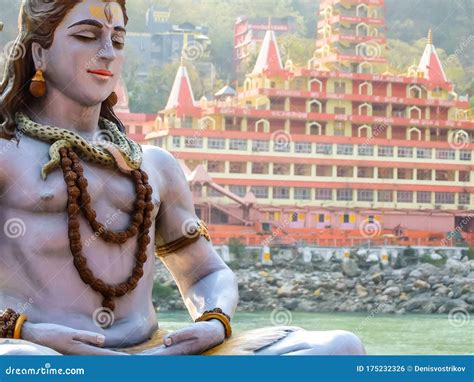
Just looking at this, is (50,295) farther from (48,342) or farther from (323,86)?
(323,86)

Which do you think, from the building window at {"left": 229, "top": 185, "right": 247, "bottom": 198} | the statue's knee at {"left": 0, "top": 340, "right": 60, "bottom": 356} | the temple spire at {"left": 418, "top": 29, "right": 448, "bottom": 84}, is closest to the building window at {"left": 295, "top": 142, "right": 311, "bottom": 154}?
the building window at {"left": 229, "top": 185, "right": 247, "bottom": 198}

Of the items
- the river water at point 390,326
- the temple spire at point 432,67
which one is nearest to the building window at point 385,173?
the temple spire at point 432,67

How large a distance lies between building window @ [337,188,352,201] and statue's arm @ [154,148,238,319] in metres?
22.2

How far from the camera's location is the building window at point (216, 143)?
23.4m

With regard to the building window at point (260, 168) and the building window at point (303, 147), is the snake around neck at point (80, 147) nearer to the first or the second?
the building window at point (260, 168)

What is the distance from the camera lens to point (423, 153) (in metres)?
24.8

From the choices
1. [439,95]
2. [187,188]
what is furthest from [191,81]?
[187,188]

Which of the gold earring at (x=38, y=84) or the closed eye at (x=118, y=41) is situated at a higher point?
the closed eye at (x=118, y=41)

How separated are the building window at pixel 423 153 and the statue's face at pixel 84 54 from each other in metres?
23.0

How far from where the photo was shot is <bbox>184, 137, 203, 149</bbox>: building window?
23.0 meters

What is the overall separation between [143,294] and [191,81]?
74.9 feet

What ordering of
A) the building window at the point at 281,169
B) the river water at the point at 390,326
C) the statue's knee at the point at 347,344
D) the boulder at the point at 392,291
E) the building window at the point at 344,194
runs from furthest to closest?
the building window at the point at 344,194
the building window at the point at 281,169
the boulder at the point at 392,291
the river water at the point at 390,326
the statue's knee at the point at 347,344

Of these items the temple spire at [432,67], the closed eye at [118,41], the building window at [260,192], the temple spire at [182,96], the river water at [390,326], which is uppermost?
the temple spire at [432,67]

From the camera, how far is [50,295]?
1.88 metres
